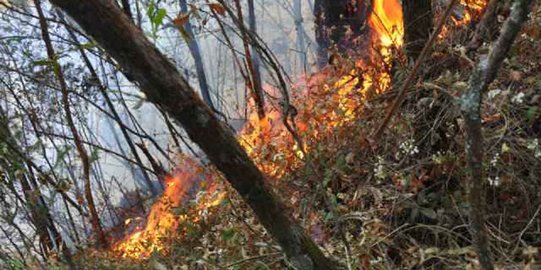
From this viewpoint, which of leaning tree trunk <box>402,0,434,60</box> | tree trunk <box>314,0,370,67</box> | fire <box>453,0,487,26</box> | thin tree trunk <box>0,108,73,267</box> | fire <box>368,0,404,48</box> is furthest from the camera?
tree trunk <box>314,0,370,67</box>

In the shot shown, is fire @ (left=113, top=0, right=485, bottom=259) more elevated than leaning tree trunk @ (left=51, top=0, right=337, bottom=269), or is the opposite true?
fire @ (left=113, top=0, right=485, bottom=259)

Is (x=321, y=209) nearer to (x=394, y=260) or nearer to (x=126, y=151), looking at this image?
(x=394, y=260)

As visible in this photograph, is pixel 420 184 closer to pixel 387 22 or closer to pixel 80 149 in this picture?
pixel 387 22

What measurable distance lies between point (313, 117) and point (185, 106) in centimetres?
244

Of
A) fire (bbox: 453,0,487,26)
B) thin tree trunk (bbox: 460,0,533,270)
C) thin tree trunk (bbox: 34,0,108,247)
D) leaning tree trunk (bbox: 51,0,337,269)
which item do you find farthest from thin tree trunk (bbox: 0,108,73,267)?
fire (bbox: 453,0,487,26)

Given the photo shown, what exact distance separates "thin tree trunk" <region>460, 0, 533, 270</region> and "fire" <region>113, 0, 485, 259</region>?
6.28 ft

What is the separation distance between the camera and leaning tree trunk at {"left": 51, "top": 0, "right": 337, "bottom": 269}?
1.45 m

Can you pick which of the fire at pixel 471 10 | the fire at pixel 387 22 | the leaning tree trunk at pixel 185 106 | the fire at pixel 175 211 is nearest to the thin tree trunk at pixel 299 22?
the fire at pixel 175 211

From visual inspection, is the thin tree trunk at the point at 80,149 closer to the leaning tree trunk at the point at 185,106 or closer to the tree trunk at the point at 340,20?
the tree trunk at the point at 340,20

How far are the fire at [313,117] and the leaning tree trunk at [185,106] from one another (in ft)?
5.19

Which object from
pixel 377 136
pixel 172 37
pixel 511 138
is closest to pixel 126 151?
pixel 172 37

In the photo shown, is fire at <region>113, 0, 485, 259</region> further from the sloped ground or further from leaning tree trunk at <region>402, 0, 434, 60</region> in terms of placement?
leaning tree trunk at <region>402, 0, 434, 60</region>

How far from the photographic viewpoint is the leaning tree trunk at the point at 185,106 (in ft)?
4.76

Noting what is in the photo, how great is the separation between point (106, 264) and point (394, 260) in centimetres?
232
